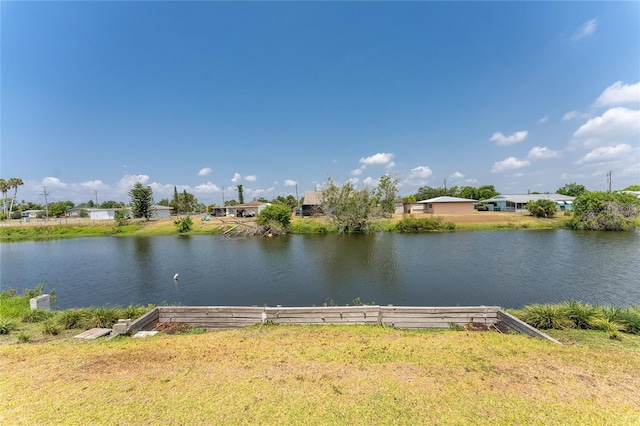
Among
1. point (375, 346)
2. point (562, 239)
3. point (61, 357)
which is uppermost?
point (61, 357)

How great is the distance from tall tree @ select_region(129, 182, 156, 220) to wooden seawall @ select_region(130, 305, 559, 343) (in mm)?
53152

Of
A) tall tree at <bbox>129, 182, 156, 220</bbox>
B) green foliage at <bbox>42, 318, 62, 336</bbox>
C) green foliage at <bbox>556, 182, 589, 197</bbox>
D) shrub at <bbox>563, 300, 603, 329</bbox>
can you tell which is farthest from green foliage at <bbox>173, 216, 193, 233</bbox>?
green foliage at <bbox>556, 182, 589, 197</bbox>

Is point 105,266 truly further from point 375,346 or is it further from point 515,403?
point 515,403

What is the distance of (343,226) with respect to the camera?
39.5 metres

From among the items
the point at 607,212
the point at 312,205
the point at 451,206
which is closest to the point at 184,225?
the point at 312,205

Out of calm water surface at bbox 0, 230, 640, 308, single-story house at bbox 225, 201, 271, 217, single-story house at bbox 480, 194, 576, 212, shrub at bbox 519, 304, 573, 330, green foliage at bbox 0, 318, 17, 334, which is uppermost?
single-story house at bbox 225, 201, 271, 217

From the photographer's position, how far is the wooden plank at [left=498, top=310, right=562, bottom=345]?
638cm

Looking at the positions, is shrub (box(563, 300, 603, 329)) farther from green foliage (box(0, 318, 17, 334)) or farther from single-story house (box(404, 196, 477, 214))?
single-story house (box(404, 196, 477, 214))

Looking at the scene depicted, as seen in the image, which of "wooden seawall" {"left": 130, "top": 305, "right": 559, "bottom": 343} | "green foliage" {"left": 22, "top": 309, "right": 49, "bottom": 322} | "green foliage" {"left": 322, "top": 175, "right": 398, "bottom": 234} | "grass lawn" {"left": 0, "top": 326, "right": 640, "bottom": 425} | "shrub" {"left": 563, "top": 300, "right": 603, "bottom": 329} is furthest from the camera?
"green foliage" {"left": 322, "top": 175, "right": 398, "bottom": 234}

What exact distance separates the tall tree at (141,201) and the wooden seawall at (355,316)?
5315cm

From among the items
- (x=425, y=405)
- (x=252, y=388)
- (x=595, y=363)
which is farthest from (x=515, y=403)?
(x=252, y=388)

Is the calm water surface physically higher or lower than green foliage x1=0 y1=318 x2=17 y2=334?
lower

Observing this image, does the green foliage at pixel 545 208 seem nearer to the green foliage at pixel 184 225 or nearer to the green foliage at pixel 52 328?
the green foliage at pixel 52 328

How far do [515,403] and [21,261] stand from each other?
3668 centimetres
